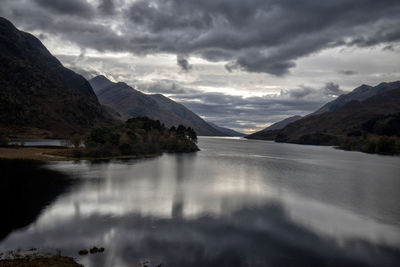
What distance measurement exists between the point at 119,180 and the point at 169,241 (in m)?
42.5

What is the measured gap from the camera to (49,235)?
31.4 meters

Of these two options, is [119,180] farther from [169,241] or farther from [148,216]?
[169,241]

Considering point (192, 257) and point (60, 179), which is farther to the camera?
point (60, 179)

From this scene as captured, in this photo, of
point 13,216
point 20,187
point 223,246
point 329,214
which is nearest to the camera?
point 223,246

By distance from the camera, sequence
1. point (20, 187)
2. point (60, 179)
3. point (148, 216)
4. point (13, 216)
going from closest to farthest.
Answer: point (13, 216) < point (148, 216) < point (20, 187) < point (60, 179)

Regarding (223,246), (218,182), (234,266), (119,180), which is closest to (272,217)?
(223,246)

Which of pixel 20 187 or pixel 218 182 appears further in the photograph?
pixel 218 182

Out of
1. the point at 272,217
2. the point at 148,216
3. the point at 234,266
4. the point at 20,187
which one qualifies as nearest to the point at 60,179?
the point at 20,187

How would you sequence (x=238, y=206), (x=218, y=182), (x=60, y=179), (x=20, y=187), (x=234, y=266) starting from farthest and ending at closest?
(x=218, y=182)
(x=60, y=179)
(x=20, y=187)
(x=238, y=206)
(x=234, y=266)

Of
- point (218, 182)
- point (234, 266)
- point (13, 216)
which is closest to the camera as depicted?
point (234, 266)

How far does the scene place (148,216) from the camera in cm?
4066

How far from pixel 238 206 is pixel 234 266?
24.1m

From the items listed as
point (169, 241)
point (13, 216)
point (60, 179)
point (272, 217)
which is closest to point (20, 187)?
point (60, 179)

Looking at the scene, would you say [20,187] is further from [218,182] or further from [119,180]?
[218,182]
